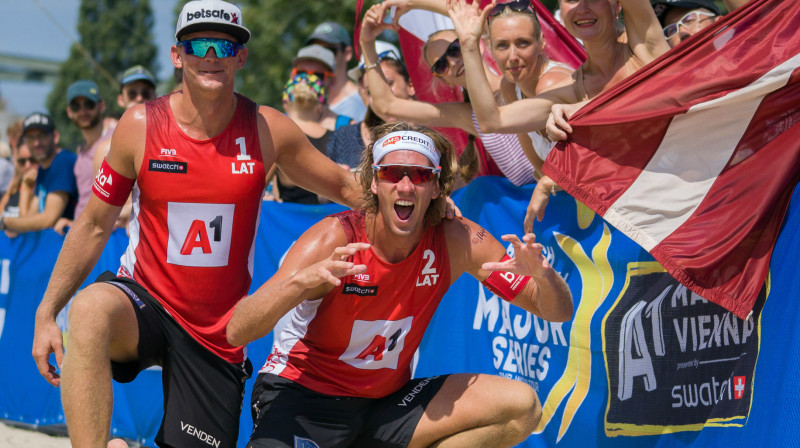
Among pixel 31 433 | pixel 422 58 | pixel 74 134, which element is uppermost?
pixel 74 134

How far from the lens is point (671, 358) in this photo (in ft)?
13.4

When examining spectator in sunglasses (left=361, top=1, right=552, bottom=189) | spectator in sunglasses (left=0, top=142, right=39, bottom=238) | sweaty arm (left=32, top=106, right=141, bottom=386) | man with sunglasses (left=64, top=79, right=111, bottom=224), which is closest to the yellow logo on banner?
spectator in sunglasses (left=361, top=1, right=552, bottom=189)

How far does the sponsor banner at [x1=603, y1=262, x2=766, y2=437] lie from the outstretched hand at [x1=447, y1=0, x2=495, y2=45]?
1.43 metres

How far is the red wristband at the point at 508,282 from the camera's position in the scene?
4.08 metres

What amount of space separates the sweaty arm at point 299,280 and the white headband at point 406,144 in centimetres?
38

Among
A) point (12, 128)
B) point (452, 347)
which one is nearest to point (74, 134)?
point (12, 128)

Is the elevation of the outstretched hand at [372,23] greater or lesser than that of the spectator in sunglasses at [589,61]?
greater

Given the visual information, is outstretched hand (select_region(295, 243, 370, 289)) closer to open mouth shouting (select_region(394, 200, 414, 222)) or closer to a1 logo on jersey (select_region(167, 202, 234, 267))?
open mouth shouting (select_region(394, 200, 414, 222))

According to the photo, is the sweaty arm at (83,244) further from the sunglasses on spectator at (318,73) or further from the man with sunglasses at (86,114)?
the man with sunglasses at (86,114)

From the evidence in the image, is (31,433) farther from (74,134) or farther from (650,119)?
(74,134)

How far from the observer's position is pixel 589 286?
4605mm

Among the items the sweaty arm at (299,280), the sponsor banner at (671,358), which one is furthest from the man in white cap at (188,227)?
the sponsor banner at (671,358)

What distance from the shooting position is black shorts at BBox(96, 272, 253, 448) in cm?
418

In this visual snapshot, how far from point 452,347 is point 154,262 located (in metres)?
2.14
